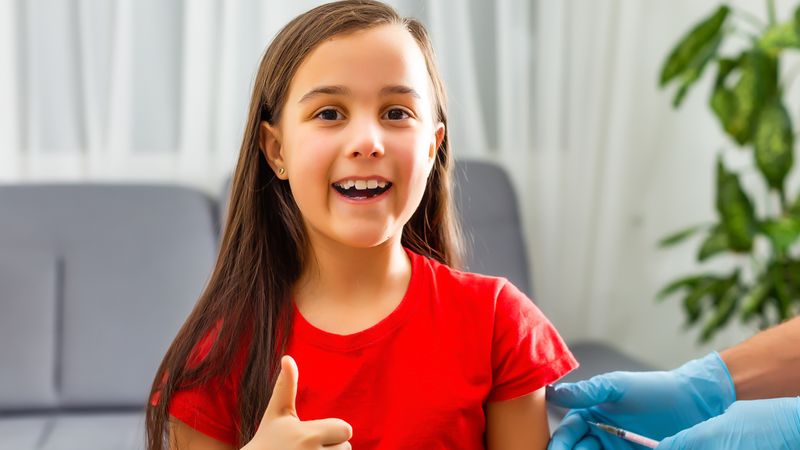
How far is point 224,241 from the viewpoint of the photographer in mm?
1356

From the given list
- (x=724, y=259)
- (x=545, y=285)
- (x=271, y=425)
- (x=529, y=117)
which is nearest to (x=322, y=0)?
(x=529, y=117)

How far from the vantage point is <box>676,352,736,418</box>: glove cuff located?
58.4 inches

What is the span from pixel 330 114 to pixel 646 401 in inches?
25.4

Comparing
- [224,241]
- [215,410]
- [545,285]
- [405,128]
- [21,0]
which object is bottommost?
[545,285]

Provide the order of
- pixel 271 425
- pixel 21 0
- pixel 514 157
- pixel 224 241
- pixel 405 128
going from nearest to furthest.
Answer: pixel 271 425, pixel 405 128, pixel 224 241, pixel 21 0, pixel 514 157

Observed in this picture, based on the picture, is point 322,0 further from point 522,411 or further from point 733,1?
point 522,411

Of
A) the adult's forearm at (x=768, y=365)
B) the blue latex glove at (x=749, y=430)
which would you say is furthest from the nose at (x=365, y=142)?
the adult's forearm at (x=768, y=365)

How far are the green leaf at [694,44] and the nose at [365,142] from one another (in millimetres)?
1472

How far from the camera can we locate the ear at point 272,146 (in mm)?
1293

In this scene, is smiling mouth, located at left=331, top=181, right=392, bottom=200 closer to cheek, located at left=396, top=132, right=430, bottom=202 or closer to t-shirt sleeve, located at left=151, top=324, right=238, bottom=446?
cheek, located at left=396, top=132, right=430, bottom=202

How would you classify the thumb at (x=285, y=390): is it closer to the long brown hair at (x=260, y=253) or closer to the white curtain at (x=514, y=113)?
the long brown hair at (x=260, y=253)

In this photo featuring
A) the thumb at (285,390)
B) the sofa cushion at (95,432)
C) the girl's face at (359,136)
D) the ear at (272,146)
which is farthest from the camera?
the sofa cushion at (95,432)

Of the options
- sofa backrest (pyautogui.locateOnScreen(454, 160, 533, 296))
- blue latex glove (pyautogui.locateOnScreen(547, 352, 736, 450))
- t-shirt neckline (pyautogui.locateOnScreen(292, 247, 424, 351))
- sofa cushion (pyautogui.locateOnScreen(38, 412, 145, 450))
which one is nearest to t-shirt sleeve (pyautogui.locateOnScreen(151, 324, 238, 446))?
t-shirt neckline (pyautogui.locateOnScreen(292, 247, 424, 351))

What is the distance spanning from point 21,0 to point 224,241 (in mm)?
1533
